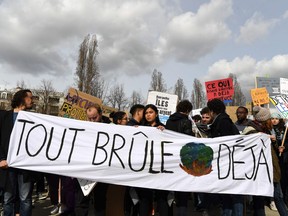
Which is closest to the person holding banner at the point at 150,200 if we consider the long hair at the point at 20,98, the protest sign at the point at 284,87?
the long hair at the point at 20,98

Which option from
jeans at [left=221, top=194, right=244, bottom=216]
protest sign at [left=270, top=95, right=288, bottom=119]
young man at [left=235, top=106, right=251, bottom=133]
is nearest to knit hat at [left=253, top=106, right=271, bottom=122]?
jeans at [left=221, top=194, right=244, bottom=216]

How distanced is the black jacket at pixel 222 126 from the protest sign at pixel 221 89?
5120mm

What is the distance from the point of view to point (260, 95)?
10141mm

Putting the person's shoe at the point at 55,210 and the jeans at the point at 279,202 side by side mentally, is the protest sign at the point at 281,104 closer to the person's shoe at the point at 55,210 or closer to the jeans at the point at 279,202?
the jeans at the point at 279,202

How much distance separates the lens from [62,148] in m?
4.27

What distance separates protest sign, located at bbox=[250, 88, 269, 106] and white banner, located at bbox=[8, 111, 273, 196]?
585cm

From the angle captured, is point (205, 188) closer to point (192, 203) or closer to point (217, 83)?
point (192, 203)

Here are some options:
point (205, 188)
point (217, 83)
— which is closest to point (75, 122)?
point (205, 188)

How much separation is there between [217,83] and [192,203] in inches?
168

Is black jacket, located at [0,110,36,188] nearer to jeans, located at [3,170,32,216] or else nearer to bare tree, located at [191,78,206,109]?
jeans, located at [3,170,32,216]

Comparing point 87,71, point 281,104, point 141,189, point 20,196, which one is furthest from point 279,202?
point 87,71

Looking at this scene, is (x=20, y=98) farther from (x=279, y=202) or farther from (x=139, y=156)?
(x=279, y=202)

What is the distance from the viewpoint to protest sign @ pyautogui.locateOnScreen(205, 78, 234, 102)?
31.1ft

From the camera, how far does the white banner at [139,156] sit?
419 centimetres
